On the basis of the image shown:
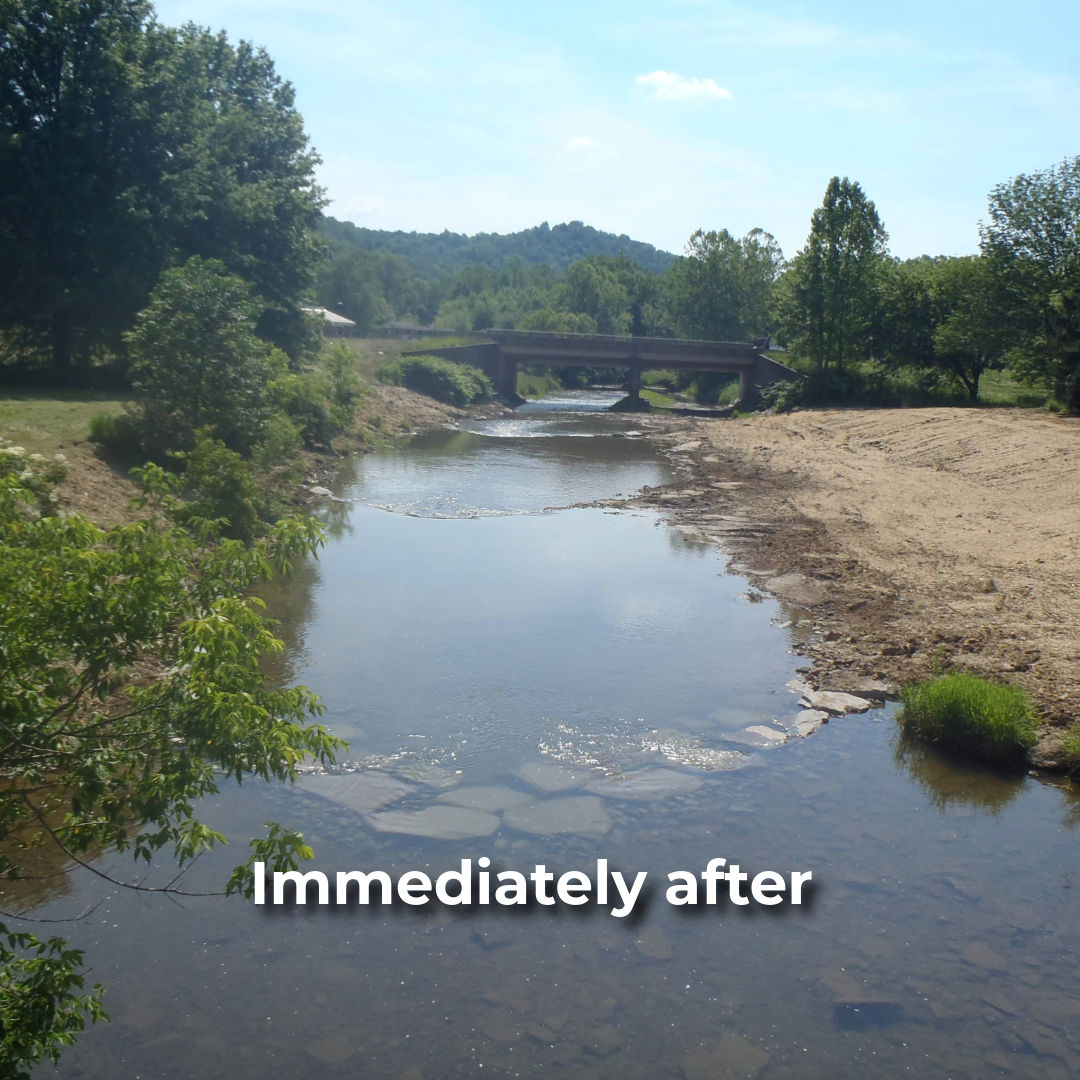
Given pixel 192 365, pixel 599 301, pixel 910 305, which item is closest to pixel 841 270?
pixel 910 305

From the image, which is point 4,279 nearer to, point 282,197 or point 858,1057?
point 282,197

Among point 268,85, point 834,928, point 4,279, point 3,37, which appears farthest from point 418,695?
point 268,85

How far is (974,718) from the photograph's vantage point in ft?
44.0

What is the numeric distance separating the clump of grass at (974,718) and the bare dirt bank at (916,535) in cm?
63

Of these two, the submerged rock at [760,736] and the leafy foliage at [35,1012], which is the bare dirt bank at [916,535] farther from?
the leafy foliage at [35,1012]

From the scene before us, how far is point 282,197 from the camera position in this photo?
42.5m

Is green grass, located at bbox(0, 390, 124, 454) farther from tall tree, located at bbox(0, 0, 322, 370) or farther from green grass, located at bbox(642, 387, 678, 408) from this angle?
green grass, located at bbox(642, 387, 678, 408)

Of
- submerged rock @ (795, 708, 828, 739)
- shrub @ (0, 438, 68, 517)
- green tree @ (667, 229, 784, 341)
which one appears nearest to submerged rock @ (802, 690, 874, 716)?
submerged rock @ (795, 708, 828, 739)

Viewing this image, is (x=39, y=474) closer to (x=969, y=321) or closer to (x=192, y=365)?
(x=192, y=365)

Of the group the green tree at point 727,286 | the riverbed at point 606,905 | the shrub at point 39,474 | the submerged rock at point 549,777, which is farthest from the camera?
the green tree at point 727,286

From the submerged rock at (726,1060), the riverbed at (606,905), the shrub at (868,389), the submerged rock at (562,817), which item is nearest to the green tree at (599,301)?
the shrub at (868,389)

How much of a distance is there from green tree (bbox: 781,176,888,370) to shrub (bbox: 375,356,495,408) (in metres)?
22.3

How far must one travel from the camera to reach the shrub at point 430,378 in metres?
63.6

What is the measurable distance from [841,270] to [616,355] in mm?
17083
